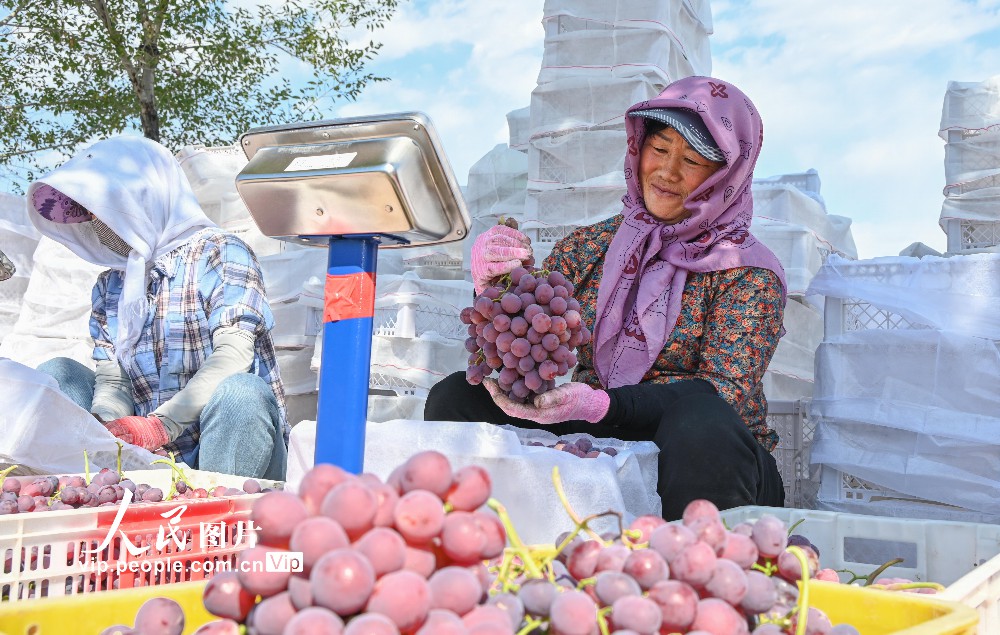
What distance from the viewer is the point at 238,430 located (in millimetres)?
2262

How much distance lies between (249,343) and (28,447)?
919 millimetres

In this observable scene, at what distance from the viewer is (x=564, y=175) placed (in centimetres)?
416

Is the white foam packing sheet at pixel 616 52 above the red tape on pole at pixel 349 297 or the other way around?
above

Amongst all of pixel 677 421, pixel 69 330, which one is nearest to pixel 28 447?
pixel 677 421

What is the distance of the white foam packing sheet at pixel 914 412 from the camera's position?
8.05 ft

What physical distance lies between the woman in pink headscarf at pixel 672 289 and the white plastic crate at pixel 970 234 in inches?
100

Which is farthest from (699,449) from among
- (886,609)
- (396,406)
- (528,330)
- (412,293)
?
(412,293)

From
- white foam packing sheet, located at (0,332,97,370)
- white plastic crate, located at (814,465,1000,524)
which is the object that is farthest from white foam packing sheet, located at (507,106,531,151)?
white plastic crate, located at (814,465,1000,524)

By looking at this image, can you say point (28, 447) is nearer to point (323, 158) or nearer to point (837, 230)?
point (323, 158)

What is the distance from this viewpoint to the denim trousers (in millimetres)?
2248

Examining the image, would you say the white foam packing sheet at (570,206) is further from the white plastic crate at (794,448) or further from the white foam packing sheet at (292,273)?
the white plastic crate at (794,448)

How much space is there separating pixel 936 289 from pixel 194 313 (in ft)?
7.33

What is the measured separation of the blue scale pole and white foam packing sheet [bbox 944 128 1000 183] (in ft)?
13.3

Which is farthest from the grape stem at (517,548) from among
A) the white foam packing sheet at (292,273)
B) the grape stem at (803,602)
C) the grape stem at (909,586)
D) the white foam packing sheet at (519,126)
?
the white foam packing sheet at (519,126)
